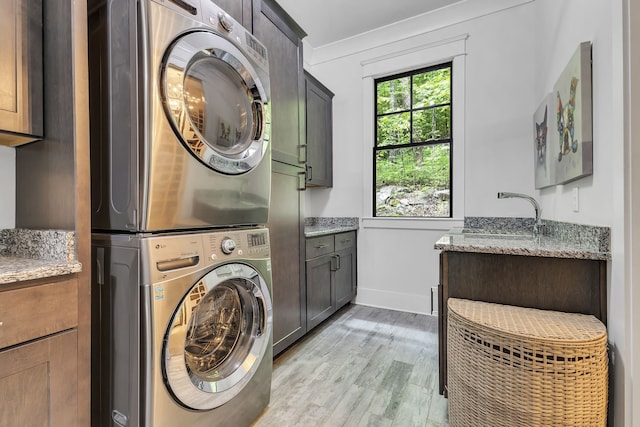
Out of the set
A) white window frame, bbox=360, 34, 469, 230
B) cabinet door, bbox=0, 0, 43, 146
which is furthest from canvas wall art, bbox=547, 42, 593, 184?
cabinet door, bbox=0, 0, 43, 146

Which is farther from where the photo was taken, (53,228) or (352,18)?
(352,18)

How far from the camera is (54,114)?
1.06m

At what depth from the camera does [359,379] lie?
6.30ft

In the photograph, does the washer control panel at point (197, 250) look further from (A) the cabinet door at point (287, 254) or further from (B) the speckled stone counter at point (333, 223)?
(B) the speckled stone counter at point (333, 223)

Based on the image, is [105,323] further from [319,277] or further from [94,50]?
[319,277]

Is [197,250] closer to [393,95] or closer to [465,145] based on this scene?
[465,145]

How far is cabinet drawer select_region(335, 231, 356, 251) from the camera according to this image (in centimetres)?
299

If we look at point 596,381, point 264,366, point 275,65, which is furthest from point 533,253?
point 275,65

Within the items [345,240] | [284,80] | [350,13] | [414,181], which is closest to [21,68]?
[284,80]

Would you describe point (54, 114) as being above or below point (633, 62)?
below

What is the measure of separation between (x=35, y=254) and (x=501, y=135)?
10.7 feet

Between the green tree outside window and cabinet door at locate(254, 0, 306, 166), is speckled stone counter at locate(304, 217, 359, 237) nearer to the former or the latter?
the green tree outside window

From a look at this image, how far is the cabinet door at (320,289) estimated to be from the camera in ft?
8.14

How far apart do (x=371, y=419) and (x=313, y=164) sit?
2.21 metres
